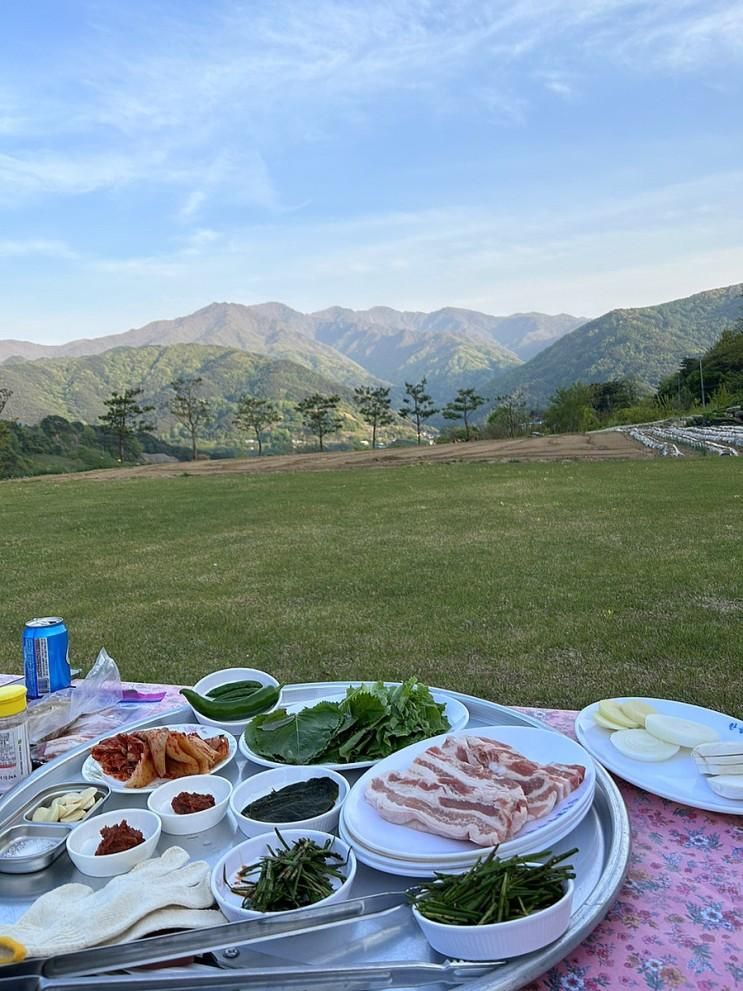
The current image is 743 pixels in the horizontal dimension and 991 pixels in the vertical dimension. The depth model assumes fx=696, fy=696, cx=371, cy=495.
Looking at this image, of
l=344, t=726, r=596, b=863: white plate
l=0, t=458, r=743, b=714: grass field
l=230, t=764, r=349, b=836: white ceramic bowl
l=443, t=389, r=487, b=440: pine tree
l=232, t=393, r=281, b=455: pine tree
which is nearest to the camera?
l=344, t=726, r=596, b=863: white plate

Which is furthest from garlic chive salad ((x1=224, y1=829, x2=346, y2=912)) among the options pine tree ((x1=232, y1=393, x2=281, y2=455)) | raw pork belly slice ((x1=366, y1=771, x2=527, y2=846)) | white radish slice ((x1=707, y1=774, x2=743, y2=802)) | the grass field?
pine tree ((x1=232, y1=393, x2=281, y2=455))

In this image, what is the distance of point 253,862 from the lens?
126 centimetres

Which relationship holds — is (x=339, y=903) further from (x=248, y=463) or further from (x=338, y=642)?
(x=248, y=463)

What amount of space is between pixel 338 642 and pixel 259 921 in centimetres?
499

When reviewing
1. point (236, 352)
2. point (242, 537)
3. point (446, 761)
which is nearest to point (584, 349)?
point (236, 352)

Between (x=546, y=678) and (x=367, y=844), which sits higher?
(x=367, y=844)

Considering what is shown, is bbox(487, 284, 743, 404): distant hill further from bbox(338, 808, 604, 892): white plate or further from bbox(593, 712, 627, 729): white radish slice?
bbox(338, 808, 604, 892): white plate

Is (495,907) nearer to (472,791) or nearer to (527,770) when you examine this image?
(472,791)

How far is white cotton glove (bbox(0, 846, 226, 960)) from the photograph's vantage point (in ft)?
3.47

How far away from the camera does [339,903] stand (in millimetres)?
1078

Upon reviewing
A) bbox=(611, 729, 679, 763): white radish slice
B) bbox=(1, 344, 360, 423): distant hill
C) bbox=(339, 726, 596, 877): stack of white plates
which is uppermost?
bbox=(1, 344, 360, 423): distant hill

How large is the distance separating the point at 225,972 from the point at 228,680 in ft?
4.30

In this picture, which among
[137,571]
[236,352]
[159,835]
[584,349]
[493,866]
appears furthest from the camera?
[236,352]

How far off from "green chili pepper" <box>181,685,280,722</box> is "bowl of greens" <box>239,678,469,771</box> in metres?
0.13
